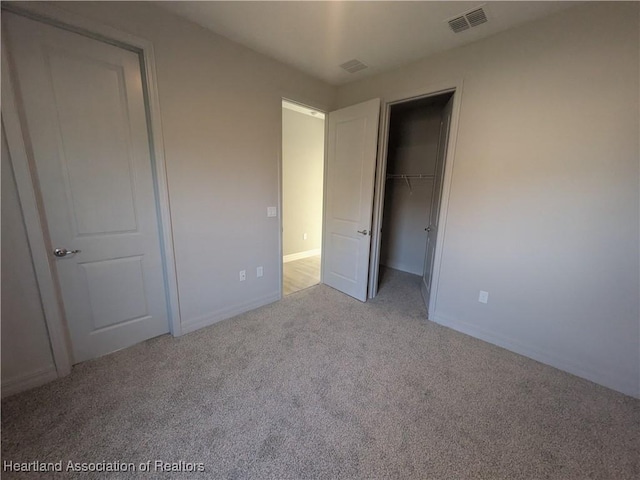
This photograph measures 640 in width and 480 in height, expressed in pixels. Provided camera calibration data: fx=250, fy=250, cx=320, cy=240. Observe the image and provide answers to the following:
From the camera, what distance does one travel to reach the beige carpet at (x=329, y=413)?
4.14 ft

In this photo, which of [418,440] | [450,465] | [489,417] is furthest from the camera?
[489,417]

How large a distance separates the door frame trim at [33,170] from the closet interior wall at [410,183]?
304 cm

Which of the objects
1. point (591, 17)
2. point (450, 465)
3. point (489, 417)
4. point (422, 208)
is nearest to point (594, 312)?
point (489, 417)

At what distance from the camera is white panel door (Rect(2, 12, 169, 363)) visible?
4.98 ft

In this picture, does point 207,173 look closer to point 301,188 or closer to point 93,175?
point 93,175

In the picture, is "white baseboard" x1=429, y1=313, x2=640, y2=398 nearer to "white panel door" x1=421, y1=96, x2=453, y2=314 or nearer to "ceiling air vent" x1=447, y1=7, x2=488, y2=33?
"white panel door" x1=421, y1=96, x2=453, y2=314

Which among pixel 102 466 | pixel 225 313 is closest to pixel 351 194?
pixel 225 313

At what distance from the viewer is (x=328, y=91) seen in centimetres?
305

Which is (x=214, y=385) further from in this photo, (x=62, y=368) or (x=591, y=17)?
(x=591, y=17)

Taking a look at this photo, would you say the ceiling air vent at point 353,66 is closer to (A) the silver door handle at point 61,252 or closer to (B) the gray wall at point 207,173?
(B) the gray wall at point 207,173

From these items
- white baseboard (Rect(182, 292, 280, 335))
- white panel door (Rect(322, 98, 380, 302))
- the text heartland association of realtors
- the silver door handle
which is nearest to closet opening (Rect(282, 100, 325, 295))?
white panel door (Rect(322, 98, 380, 302))

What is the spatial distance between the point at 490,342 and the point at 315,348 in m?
1.59

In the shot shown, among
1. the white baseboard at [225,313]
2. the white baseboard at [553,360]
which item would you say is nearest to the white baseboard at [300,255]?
the white baseboard at [225,313]

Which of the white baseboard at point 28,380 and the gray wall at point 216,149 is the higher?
the gray wall at point 216,149
